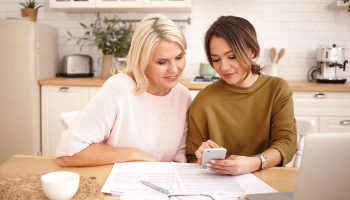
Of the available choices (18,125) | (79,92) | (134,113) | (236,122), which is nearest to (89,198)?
(134,113)

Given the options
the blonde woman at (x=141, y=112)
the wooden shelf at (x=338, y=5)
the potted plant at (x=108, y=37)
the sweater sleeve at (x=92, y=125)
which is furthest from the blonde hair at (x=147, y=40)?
the wooden shelf at (x=338, y=5)

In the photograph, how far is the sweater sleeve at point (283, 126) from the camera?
4.33 feet

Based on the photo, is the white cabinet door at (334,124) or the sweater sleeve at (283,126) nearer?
the sweater sleeve at (283,126)

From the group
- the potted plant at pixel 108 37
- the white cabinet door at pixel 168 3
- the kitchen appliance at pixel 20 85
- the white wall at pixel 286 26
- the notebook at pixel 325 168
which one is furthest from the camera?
the white wall at pixel 286 26

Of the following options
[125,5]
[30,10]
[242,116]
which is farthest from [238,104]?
[30,10]

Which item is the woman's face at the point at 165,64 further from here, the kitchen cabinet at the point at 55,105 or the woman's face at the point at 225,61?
the kitchen cabinet at the point at 55,105

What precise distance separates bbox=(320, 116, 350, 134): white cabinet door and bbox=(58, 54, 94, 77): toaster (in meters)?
2.16

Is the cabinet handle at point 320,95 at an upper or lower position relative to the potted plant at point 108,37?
lower

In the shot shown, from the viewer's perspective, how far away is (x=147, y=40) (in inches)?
53.1

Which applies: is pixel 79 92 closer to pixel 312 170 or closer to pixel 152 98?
pixel 152 98

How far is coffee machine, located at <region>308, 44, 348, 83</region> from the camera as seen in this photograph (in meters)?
3.16

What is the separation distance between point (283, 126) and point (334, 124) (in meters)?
1.79

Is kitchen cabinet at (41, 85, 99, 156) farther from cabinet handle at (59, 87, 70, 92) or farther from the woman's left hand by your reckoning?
the woman's left hand

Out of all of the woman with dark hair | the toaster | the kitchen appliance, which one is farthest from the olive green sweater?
the toaster
